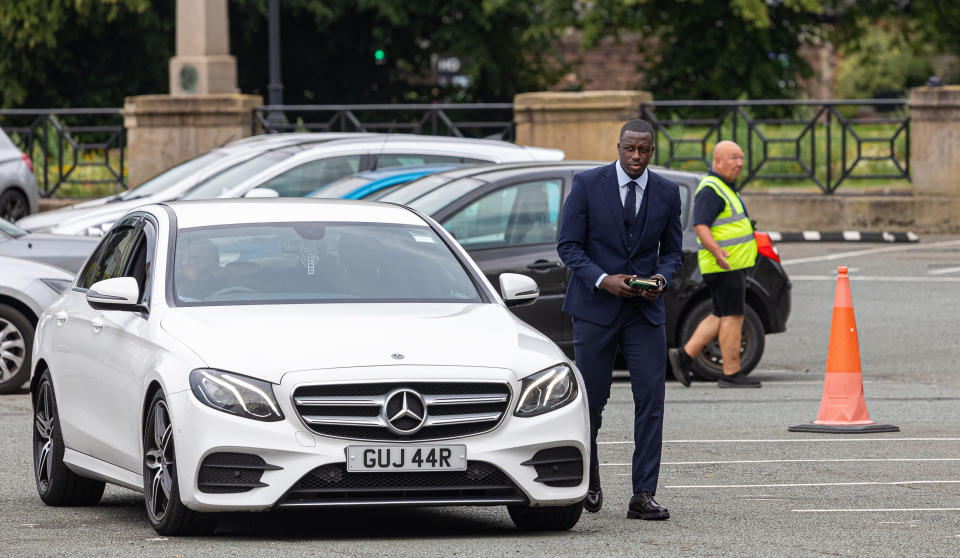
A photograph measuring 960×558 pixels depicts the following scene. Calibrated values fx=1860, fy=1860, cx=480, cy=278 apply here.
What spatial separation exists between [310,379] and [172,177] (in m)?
12.0

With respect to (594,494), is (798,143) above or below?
above

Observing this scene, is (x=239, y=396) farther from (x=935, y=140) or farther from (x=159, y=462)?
(x=935, y=140)

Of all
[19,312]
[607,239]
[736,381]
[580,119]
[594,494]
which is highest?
[580,119]

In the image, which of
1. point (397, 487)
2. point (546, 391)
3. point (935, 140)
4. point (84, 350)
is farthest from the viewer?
point (935, 140)

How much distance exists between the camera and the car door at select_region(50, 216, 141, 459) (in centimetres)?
820

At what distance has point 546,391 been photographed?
7289 mm

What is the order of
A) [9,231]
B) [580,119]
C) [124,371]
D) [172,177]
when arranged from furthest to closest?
[580,119] < [172,177] < [9,231] < [124,371]

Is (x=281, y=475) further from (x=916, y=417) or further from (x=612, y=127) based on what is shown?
(x=612, y=127)

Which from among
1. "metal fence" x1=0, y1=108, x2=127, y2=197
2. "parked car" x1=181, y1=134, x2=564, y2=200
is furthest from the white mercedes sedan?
"metal fence" x1=0, y1=108, x2=127, y2=197

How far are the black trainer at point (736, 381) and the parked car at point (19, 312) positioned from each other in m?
4.78

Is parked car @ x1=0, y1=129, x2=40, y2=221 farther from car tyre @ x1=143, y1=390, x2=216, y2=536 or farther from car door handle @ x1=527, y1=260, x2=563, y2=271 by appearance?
car tyre @ x1=143, y1=390, x2=216, y2=536

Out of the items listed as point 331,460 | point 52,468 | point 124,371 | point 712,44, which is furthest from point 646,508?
point 712,44

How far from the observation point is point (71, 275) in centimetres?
1329

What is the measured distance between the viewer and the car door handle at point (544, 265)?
13.2 m
